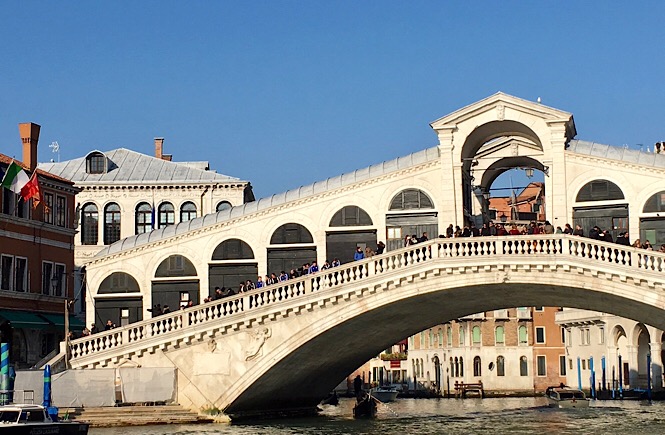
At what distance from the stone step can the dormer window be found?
20.2 meters

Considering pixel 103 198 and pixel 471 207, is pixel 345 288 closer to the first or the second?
pixel 471 207

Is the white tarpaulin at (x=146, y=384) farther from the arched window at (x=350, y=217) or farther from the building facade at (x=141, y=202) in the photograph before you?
the building facade at (x=141, y=202)

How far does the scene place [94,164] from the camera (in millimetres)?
54250

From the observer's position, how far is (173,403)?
3650 centimetres

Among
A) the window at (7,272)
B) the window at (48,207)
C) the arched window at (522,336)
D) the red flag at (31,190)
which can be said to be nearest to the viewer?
the red flag at (31,190)

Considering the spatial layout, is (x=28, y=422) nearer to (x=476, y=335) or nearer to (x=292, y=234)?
(x=292, y=234)

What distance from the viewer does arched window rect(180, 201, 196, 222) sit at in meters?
52.7

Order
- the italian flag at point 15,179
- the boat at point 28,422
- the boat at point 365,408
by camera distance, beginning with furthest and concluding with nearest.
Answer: the boat at point 365,408
the italian flag at point 15,179
the boat at point 28,422

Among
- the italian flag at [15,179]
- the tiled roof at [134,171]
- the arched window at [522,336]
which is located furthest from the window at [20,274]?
the arched window at [522,336]

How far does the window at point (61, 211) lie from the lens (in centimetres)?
4353

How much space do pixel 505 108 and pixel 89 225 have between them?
21.6m

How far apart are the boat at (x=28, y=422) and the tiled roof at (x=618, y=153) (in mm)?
18675

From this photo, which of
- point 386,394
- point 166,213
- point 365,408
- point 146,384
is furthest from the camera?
point 386,394

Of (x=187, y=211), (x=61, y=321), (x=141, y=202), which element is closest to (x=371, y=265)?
(x=61, y=321)
